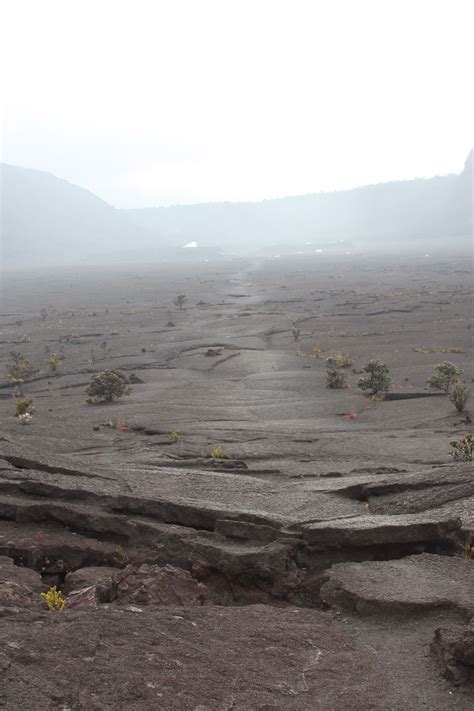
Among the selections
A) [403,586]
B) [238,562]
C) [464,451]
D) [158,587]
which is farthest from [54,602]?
[464,451]

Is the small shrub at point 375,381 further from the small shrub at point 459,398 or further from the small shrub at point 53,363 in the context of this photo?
the small shrub at point 53,363

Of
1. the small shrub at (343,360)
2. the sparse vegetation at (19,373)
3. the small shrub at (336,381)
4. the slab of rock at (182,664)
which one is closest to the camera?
the slab of rock at (182,664)

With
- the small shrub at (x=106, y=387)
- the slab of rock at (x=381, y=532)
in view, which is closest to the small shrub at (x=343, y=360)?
the small shrub at (x=106, y=387)

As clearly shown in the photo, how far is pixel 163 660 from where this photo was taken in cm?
643

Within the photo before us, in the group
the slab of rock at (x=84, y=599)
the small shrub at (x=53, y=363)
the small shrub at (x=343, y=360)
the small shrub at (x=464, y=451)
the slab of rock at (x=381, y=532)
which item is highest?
the slab of rock at (x=84, y=599)

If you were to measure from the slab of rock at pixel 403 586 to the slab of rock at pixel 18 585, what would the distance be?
3526mm

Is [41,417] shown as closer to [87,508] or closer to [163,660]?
A: [87,508]

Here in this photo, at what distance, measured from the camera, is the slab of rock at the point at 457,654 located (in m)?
6.41

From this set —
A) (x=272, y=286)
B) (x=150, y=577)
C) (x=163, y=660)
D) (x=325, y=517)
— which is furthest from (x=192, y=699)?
(x=272, y=286)

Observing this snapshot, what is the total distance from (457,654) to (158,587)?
3.33 meters

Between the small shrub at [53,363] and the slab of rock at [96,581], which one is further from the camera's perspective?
the small shrub at [53,363]

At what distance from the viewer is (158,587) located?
7758mm

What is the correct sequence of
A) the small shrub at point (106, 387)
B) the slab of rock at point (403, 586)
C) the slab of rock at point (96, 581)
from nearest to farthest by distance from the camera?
the slab of rock at point (403, 586) → the slab of rock at point (96, 581) → the small shrub at point (106, 387)

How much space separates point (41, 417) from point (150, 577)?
15.5m
